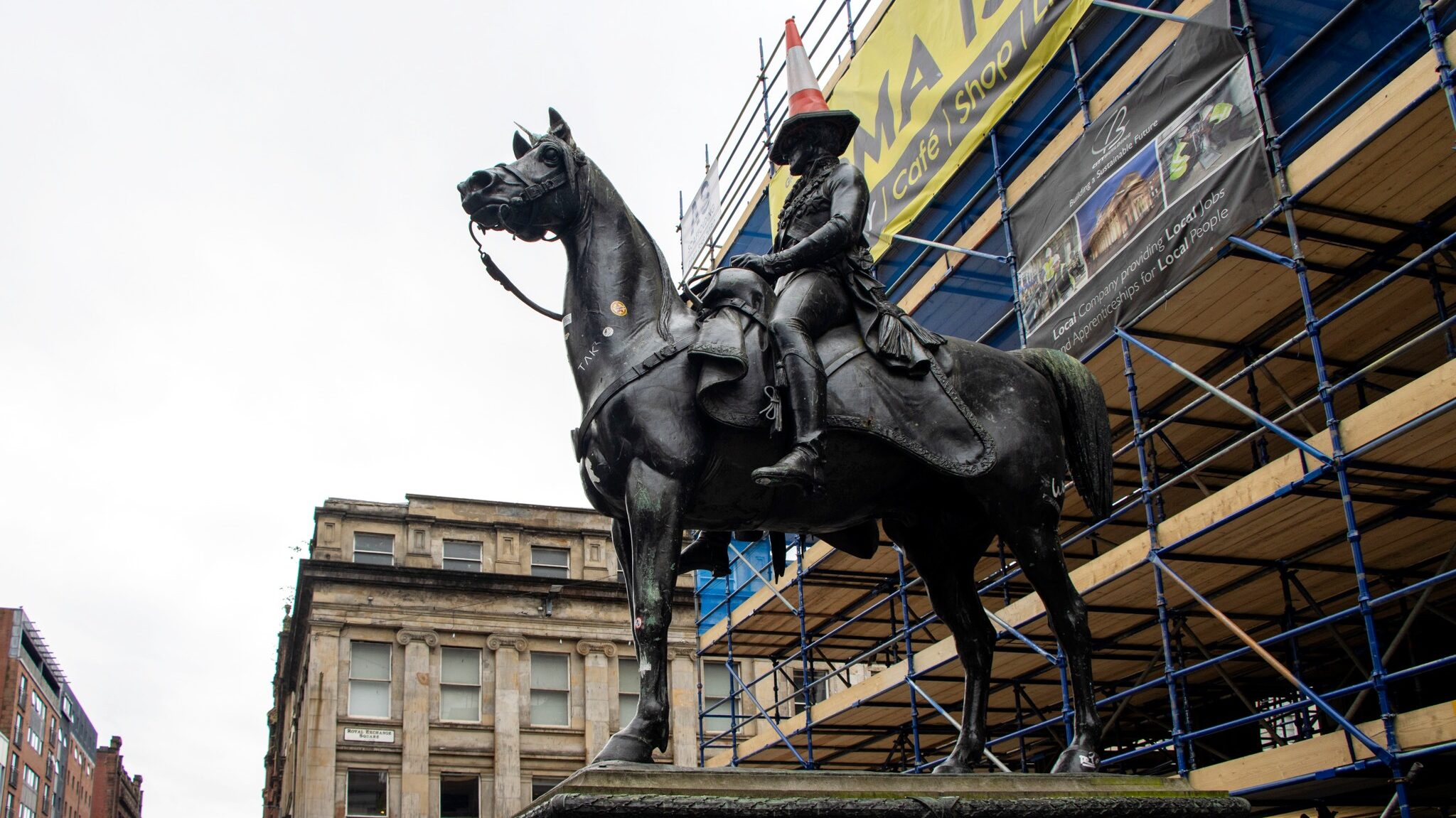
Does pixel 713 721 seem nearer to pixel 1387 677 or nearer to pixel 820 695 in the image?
pixel 820 695

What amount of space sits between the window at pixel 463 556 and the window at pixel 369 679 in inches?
148

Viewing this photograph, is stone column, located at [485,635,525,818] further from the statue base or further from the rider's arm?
the statue base

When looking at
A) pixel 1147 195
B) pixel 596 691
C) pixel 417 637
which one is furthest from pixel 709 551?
pixel 596 691

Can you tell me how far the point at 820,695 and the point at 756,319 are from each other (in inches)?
1121

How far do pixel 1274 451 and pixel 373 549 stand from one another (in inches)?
1170

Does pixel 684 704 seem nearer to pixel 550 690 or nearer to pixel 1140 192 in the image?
pixel 550 690

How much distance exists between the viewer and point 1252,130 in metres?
12.5

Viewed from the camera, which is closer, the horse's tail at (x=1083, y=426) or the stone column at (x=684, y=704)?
the horse's tail at (x=1083, y=426)

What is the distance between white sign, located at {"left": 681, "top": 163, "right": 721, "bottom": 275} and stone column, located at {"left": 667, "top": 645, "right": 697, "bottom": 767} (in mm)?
13421

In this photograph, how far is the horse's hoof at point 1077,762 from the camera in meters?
5.59

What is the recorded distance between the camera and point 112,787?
128m

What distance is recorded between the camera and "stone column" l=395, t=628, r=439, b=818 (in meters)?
36.6

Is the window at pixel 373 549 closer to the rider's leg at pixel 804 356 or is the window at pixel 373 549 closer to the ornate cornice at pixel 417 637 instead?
the ornate cornice at pixel 417 637

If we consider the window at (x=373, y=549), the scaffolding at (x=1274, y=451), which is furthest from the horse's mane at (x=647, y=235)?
the window at (x=373, y=549)
